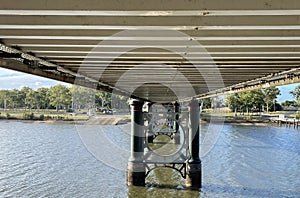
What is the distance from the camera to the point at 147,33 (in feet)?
11.3

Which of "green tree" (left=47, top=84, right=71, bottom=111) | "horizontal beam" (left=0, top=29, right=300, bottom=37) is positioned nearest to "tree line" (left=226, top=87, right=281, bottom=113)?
"green tree" (left=47, top=84, right=71, bottom=111)

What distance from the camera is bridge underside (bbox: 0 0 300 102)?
258 cm

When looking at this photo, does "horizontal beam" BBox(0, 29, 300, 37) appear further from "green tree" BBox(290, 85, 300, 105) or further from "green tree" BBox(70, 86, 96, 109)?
"green tree" BBox(290, 85, 300, 105)

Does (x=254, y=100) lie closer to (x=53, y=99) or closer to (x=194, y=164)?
(x=53, y=99)

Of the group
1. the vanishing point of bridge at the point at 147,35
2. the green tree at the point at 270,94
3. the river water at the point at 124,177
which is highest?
the green tree at the point at 270,94

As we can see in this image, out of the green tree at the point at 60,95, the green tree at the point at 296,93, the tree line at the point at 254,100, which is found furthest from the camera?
the green tree at the point at 296,93

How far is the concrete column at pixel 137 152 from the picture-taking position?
11.3m

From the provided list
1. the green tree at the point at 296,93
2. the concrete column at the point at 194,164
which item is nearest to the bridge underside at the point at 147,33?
the concrete column at the point at 194,164

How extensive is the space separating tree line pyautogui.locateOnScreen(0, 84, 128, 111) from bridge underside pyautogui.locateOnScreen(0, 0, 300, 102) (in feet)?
180

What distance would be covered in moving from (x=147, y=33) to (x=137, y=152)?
8.43 m

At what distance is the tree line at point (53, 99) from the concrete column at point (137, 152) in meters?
47.8

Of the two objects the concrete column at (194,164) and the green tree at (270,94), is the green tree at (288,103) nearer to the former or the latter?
the green tree at (270,94)
